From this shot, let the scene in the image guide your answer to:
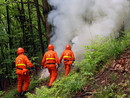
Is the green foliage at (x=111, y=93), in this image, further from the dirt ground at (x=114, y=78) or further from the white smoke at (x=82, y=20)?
the white smoke at (x=82, y=20)

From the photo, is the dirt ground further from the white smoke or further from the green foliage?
the white smoke

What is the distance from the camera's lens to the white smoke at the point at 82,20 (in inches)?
326

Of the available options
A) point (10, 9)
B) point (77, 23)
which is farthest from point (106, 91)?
point (10, 9)

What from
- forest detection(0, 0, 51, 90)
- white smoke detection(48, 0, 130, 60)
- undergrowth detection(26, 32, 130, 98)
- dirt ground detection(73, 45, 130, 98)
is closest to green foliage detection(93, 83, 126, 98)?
dirt ground detection(73, 45, 130, 98)

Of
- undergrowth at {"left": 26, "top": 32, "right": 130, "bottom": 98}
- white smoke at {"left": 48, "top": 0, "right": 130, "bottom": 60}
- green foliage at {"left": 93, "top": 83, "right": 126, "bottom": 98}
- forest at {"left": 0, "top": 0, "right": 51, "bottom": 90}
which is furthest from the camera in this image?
forest at {"left": 0, "top": 0, "right": 51, "bottom": 90}

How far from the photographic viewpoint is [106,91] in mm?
2621

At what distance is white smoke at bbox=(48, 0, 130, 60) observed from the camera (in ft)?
27.2

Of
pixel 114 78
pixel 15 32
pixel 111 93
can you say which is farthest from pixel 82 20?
pixel 111 93

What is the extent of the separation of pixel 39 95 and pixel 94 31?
22.0 ft

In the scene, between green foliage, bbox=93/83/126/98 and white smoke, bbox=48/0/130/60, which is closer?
green foliage, bbox=93/83/126/98

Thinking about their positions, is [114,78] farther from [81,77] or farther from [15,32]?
[15,32]

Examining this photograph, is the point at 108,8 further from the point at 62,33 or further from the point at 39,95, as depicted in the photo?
the point at 39,95

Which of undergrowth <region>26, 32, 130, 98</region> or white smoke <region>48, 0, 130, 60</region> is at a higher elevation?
white smoke <region>48, 0, 130, 60</region>

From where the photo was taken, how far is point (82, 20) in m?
10.5
